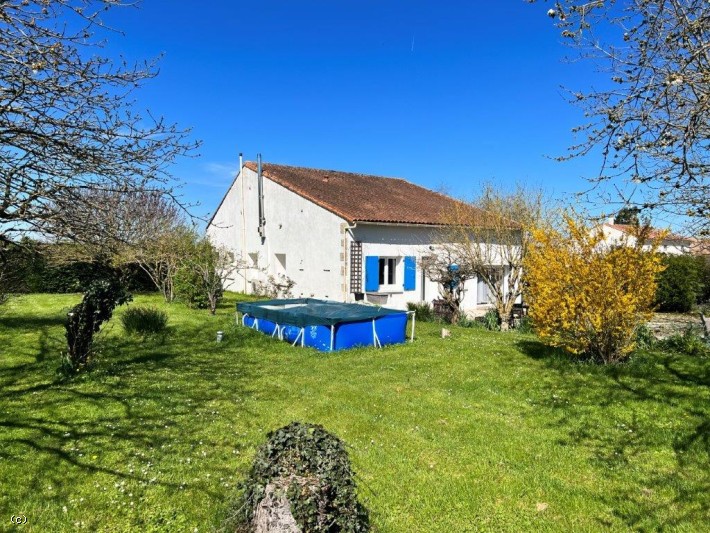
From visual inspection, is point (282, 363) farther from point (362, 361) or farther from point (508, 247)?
point (508, 247)

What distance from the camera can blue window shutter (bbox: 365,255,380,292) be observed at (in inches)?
686

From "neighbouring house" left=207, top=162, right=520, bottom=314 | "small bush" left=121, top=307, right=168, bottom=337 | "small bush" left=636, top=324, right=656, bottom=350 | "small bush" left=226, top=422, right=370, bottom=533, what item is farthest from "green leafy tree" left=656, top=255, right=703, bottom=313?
"small bush" left=226, top=422, right=370, bottom=533

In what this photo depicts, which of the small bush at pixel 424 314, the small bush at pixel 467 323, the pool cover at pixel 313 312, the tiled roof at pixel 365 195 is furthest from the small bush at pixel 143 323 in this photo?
the small bush at pixel 467 323

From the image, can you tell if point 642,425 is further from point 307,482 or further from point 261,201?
point 261,201

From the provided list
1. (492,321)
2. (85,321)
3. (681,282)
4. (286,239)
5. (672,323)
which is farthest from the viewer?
(681,282)

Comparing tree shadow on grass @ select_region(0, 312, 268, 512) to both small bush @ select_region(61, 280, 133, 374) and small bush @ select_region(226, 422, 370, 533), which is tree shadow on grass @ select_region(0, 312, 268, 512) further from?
small bush @ select_region(226, 422, 370, 533)

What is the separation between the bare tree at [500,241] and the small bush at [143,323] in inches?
395

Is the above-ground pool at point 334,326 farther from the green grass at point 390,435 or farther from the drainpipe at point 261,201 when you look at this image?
the drainpipe at point 261,201

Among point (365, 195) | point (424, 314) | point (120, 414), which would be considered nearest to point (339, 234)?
point (424, 314)

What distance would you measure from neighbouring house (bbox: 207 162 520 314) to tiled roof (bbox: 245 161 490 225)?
0.05 meters

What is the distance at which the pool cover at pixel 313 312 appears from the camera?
429 inches

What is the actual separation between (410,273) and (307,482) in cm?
1616

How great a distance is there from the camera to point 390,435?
5.62 meters

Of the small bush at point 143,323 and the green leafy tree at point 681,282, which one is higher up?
the green leafy tree at point 681,282
